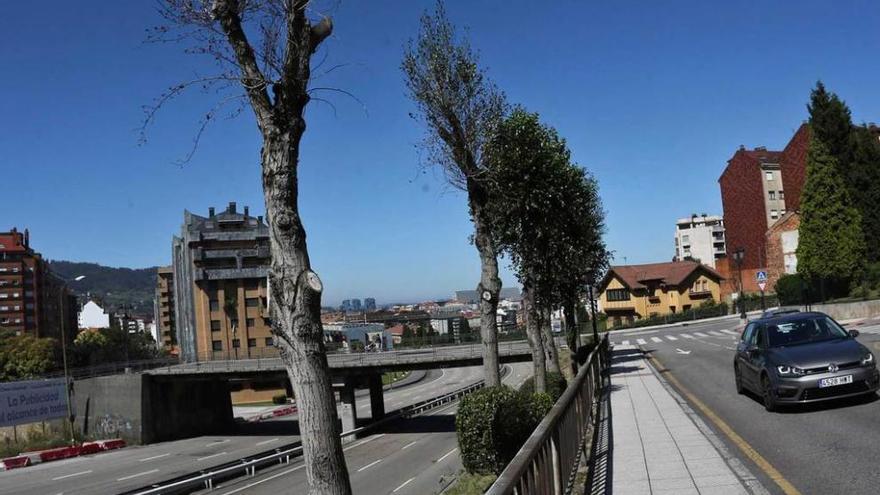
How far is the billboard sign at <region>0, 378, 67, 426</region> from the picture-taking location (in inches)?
1932

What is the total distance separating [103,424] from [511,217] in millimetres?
45714

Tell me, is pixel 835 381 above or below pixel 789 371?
below

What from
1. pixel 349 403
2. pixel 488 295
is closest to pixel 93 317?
pixel 349 403

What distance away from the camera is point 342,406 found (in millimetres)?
52969

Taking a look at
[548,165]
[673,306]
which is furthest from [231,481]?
[673,306]

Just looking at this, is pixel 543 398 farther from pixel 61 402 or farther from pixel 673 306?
pixel 673 306

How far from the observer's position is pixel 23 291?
13200 centimetres

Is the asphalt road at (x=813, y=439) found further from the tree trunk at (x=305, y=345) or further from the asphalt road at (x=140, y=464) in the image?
the asphalt road at (x=140, y=464)

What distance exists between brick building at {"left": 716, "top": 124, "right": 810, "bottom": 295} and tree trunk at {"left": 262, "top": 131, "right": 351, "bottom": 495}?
247 ft

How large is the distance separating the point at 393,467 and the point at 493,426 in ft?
73.5

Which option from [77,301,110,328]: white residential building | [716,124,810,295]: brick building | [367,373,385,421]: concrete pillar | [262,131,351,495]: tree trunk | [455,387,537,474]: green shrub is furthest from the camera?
[77,301,110,328]: white residential building

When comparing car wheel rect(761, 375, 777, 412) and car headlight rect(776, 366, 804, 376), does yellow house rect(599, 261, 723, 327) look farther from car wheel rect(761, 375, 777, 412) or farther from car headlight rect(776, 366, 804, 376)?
car headlight rect(776, 366, 804, 376)

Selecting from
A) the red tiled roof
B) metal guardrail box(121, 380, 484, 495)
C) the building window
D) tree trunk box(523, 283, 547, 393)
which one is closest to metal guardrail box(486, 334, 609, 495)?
tree trunk box(523, 283, 547, 393)

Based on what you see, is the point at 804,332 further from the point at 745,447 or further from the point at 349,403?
the point at 349,403
